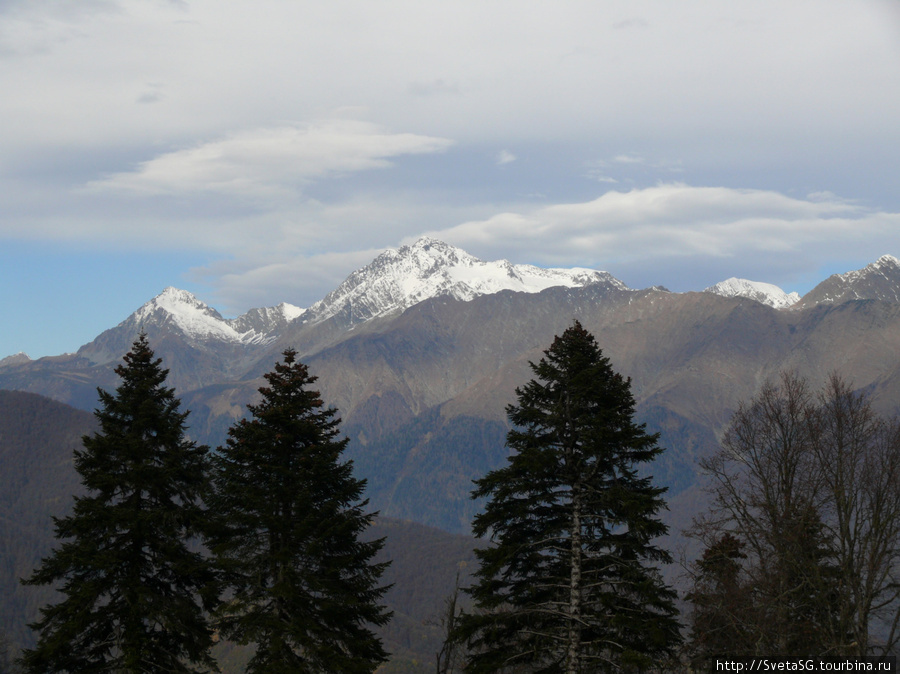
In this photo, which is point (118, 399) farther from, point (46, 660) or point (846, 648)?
point (846, 648)

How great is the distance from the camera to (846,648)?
111 ft

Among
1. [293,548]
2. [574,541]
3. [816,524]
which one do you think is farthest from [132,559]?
[816,524]

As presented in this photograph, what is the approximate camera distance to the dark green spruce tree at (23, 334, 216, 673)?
1403 inches

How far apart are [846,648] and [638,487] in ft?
31.1

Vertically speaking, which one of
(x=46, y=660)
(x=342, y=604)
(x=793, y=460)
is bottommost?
(x=46, y=660)

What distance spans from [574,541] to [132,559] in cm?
1770

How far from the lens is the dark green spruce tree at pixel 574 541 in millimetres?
34156

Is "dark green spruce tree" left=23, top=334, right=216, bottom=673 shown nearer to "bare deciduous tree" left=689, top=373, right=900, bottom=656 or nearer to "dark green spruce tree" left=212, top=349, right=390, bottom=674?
"dark green spruce tree" left=212, top=349, right=390, bottom=674

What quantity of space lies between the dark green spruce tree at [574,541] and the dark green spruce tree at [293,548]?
4654mm

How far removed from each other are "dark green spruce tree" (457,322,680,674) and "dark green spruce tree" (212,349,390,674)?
4.65m

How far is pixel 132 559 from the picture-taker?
120ft

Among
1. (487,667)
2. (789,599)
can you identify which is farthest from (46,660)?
(789,599)

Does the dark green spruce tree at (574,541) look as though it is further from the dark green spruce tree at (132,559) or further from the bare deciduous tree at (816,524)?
the dark green spruce tree at (132,559)

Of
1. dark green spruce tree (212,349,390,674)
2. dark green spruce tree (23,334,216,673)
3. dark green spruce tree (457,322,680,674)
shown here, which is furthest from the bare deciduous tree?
dark green spruce tree (23,334,216,673)
